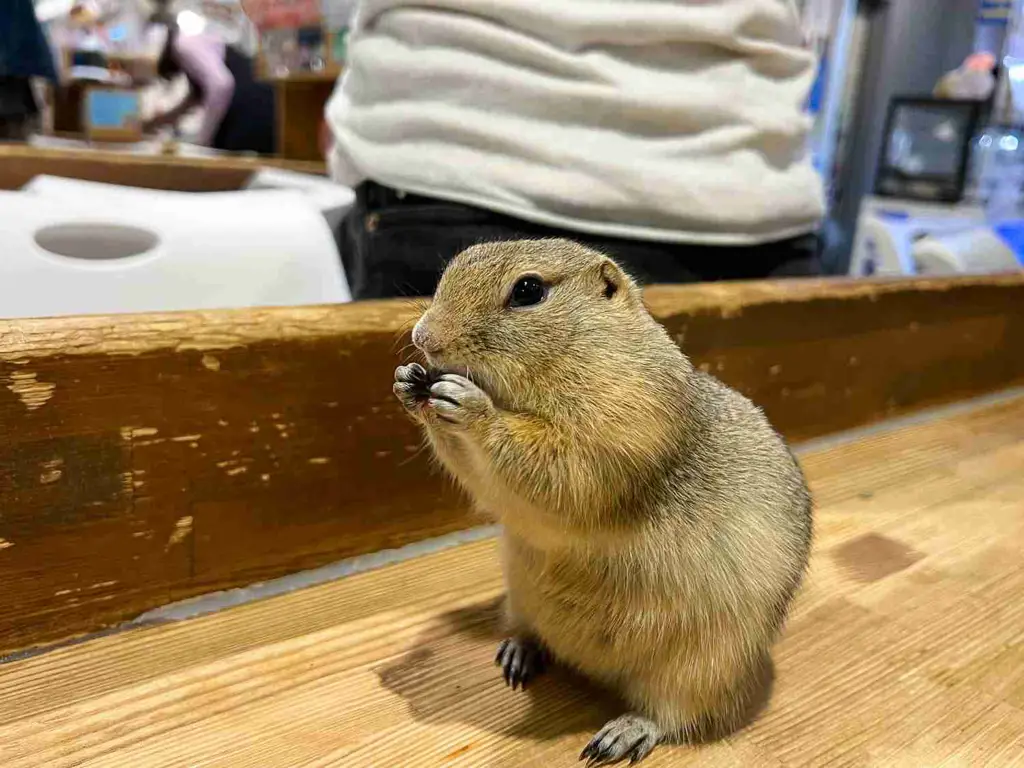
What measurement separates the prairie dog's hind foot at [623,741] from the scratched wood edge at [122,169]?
172 centimetres

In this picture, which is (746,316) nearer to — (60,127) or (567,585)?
(567,585)

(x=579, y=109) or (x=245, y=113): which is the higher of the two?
(x=579, y=109)

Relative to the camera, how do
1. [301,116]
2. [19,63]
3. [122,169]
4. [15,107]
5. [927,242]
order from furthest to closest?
[301,116], [927,242], [15,107], [19,63], [122,169]

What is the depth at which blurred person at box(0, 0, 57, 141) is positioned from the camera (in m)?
2.30

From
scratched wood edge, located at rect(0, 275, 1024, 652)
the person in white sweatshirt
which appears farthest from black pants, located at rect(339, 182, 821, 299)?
scratched wood edge, located at rect(0, 275, 1024, 652)

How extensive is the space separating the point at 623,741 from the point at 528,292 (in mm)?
409

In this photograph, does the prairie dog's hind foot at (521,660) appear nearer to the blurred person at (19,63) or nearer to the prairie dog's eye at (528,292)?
the prairie dog's eye at (528,292)

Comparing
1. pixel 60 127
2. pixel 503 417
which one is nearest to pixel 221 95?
pixel 60 127

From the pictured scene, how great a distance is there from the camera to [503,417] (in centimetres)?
67

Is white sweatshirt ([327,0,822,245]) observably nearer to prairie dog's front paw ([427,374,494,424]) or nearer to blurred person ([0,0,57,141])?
prairie dog's front paw ([427,374,494,424])

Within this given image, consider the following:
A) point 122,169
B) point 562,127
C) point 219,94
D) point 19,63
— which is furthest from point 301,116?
point 562,127

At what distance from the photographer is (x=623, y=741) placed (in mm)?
751

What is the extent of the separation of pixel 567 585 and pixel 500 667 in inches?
7.1

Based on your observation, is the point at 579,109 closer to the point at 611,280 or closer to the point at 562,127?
the point at 562,127
